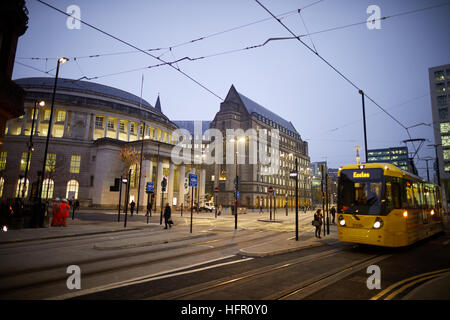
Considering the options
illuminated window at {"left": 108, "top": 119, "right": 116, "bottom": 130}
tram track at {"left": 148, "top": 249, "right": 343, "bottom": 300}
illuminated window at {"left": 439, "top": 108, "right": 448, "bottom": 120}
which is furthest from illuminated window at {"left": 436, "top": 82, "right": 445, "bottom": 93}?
illuminated window at {"left": 108, "top": 119, "right": 116, "bottom": 130}

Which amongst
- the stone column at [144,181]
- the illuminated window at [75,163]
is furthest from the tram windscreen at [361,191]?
the illuminated window at [75,163]

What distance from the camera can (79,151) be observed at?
56.1 meters

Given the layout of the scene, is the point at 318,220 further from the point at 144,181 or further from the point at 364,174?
the point at 144,181

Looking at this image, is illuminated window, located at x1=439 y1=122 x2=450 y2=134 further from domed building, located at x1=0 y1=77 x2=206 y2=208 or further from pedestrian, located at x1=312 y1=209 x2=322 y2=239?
pedestrian, located at x1=312 y1=209 x2=322 y2=239

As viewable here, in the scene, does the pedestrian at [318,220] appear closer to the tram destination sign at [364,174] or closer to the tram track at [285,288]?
the tram destination sign at [364,174]

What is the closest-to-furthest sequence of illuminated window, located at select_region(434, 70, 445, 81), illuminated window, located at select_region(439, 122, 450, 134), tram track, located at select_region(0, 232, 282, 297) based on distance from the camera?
tram track, located at select_region(0, 232, 282, 297), illuminated window, located at select_region(439, 122, 450, 134), illuminated window, located at select_region(434, 70, 445, 81)

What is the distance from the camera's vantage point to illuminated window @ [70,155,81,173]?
55.1 metres

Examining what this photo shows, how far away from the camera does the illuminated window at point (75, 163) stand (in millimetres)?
55103

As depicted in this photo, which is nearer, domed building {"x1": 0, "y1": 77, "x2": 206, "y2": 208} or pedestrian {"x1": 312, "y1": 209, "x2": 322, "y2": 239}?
pedestrian {"x1": 312, "y1": 209, "x2": 322, "y2": 239}

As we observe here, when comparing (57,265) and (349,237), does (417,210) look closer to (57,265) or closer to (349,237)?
(349,237)

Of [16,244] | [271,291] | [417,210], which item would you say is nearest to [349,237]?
[417,210]
